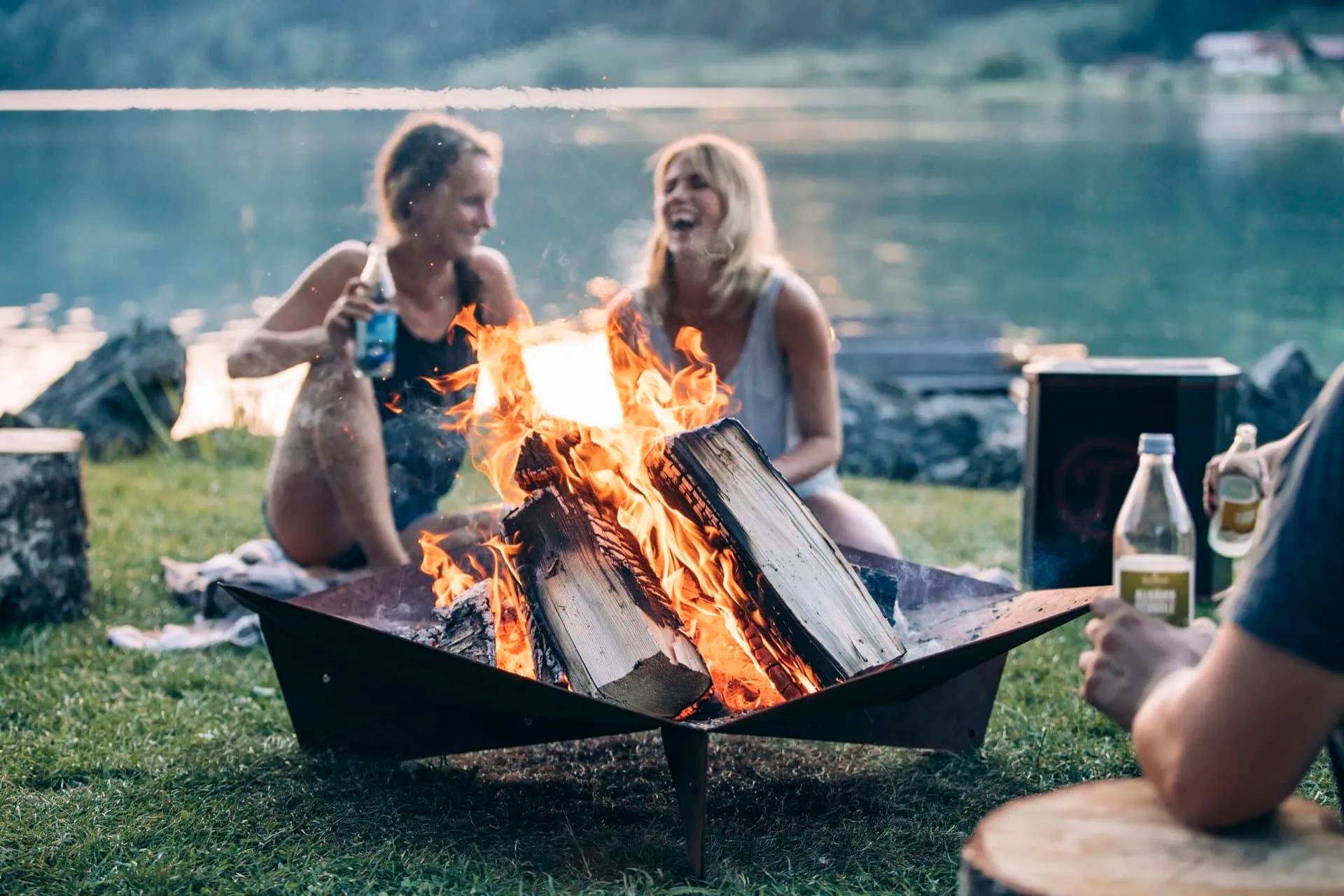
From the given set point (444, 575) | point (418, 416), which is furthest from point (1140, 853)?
point (418, 416)

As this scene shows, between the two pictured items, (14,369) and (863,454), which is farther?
(14,369)

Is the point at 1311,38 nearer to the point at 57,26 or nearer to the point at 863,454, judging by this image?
the point at 863,454

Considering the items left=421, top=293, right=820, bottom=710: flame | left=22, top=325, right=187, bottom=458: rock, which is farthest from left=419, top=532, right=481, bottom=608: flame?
left=22, top=325, right=187, bottom=458: rock

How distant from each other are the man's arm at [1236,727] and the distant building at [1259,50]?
3609cm

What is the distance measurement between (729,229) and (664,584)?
1.35 meters

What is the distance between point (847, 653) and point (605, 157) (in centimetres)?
205

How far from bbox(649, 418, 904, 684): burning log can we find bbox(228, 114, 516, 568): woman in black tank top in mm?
1146

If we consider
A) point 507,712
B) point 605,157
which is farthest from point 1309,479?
point 605,157

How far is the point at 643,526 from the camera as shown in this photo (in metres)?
2.79

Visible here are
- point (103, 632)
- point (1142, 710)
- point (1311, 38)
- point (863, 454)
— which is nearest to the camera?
point (1142, 710)

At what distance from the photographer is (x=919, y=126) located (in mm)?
52125

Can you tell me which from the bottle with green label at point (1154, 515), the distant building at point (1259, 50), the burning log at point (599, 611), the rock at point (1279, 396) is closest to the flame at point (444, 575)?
the burning log at point (599, 611)

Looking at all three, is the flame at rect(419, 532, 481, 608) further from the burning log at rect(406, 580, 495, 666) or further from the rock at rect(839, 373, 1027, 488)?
the rock at rect(839, 373, 1027, 488)

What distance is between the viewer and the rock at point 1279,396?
5.56 m
